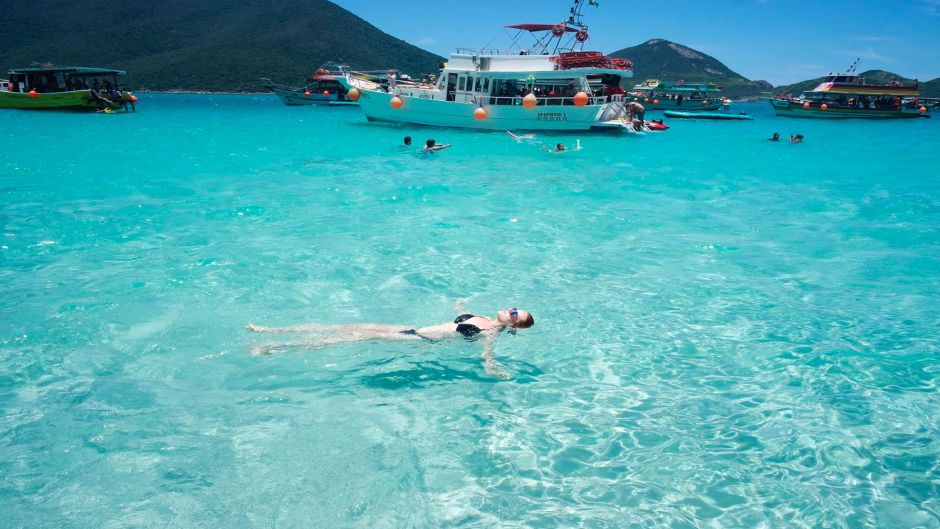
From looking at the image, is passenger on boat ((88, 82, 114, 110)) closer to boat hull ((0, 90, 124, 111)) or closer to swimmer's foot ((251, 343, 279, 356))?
boat hull ((0, 90, 124, 111))

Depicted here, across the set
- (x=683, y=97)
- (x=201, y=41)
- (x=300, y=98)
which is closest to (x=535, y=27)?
(x=300, y=98)

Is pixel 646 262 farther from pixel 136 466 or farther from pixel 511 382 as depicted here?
pixel 136 466

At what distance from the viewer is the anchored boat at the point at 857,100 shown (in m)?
54.9

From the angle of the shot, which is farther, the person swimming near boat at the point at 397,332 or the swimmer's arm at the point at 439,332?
the swimmer's arm at the point at 439,332

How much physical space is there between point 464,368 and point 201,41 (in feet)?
454

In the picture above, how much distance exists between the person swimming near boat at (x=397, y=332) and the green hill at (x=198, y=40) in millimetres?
106783

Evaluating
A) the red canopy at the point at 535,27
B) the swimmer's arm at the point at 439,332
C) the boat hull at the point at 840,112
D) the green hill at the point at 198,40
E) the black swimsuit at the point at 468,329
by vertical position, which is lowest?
the swimmer's arm at the point at 439,332

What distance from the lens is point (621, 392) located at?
5.49 m

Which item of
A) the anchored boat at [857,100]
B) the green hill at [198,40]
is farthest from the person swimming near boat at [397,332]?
the green hill at [198,40]

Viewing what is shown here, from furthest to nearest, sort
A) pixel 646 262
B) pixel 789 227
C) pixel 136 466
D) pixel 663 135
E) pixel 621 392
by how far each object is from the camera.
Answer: pixel 663 135
pixel 789 227
pixel 646 262
pixel 621 392
pixel 136 466

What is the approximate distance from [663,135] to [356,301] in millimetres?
32848

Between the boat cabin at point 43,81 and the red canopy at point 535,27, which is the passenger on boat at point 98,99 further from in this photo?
the red canopy at point 535,27

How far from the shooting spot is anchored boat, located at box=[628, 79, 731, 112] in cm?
6262

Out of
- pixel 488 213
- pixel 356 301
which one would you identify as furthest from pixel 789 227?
pixel 356 301
